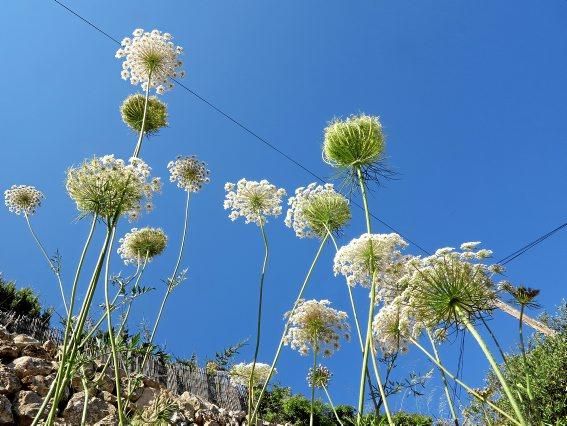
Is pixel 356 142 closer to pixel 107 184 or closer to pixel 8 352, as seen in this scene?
pixel 107 184

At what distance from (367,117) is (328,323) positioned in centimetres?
199

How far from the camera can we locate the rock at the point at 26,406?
5.82 metres

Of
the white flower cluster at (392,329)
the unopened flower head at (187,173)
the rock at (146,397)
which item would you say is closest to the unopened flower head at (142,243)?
the unopened flower head at (187,173)

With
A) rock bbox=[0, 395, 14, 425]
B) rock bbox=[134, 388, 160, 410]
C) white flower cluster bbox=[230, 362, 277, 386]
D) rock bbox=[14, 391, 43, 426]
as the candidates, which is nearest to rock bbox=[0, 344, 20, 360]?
rock bbox=[14, 391, 43, 426]

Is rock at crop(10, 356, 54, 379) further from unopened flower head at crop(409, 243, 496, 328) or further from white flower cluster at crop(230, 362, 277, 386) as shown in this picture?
unopened flower head at crop(409, 243, 496, 328)

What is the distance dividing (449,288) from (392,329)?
3.56 ft

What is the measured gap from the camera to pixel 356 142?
4.65m

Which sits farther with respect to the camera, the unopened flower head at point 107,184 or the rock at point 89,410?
the rock at point 89,410

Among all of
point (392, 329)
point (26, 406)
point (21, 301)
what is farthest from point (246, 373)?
point (21, 301)

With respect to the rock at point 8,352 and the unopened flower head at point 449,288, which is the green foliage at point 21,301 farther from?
the unopened flower head at point 449,288

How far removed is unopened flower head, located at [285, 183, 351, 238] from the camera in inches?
198

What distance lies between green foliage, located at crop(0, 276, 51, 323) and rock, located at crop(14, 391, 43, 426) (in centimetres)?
498

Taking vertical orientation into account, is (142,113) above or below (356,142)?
above

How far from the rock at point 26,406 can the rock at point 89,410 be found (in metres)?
0.35
